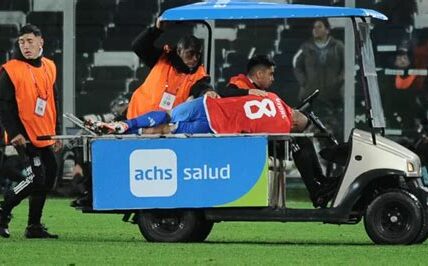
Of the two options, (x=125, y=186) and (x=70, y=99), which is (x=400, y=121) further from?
(x=125, y=186)

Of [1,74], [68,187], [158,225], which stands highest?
[1,74]

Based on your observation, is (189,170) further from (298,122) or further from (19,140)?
(19,140)

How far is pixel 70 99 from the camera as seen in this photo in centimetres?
2372

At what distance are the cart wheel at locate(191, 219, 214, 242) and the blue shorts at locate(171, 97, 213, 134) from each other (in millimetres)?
765

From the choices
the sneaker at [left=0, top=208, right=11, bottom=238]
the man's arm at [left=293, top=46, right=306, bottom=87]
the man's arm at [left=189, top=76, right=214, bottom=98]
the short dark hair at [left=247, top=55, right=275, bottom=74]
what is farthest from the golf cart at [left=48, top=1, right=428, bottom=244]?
the man's arm at [left=293, top=46, right=306, bottom=87]

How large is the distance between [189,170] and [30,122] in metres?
1.64

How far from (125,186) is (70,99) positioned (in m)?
8.60

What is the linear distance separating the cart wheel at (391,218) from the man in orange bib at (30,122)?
2.85m

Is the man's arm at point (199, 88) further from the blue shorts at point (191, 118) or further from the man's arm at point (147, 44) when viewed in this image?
the man's arm at point (147, 44)

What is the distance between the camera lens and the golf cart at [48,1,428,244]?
1502 centimetres

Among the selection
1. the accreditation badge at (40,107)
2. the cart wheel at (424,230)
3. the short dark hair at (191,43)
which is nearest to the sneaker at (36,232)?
the accreditation badge at (40,107)

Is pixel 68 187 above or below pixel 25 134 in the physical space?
below

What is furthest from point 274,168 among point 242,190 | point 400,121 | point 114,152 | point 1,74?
point 400,121

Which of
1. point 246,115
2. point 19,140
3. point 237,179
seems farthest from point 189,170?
point 19,140
